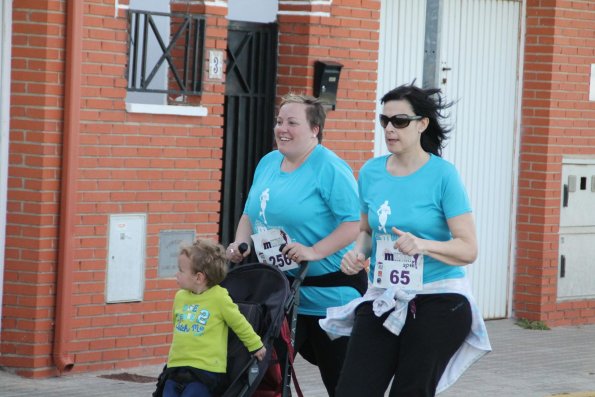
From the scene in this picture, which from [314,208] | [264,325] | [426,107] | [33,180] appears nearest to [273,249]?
[314,208]

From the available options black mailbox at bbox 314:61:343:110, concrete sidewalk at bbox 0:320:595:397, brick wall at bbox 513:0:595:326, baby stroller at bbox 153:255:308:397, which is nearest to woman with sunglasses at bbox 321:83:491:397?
baby stroller at bbox 153:255:308:397

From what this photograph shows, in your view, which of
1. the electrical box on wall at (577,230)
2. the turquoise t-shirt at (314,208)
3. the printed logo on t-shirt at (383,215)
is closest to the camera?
the printed logo on t-shirt at (383,215)

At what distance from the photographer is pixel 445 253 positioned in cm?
634

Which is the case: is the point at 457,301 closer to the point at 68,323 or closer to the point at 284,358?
the point at 284,358

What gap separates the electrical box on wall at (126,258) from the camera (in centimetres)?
995

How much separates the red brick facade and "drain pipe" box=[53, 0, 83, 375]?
0.6 inches

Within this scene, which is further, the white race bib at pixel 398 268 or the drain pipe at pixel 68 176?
the drain pipe at pixel 68 176

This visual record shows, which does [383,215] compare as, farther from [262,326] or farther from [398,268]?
[262,326]

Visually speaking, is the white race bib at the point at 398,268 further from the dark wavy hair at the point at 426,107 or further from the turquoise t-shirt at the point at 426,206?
the dark wavy hair at the point at 426,107

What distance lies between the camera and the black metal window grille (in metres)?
9.97

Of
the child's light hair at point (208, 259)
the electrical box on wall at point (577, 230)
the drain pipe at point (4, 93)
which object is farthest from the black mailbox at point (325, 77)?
the child's light hair at point (208, 259)

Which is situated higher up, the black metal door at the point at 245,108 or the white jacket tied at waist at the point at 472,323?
the black metal door at the point at 245,108

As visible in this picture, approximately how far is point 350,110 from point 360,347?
527 centimetres

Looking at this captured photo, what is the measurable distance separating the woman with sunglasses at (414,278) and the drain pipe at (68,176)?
11.1 ft
